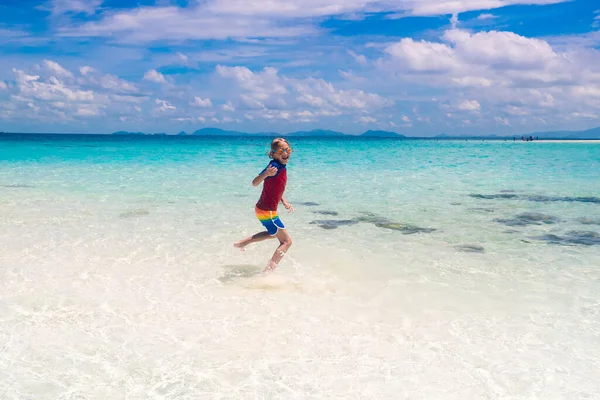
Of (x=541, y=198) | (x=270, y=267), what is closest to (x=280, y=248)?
(x=270, y=267)

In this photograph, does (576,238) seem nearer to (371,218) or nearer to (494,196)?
(371,218)

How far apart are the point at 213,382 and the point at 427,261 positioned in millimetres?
5213

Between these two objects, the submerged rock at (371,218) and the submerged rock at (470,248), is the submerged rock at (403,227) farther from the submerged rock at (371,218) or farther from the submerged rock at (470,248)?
the submerged rock at (470,248)

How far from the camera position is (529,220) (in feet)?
41.5

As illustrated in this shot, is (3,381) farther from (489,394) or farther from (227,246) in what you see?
(227,246)

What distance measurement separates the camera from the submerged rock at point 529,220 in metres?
12.3

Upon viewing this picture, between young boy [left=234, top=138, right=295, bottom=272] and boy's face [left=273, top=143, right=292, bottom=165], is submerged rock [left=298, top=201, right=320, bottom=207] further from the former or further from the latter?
boy's face [left=273, top=143, right=292, bottom=165]

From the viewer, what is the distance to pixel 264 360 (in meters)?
4.89

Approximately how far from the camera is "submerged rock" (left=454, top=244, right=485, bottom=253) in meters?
9.43

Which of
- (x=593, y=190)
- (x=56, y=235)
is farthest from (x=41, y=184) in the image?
(x=593, y=190)

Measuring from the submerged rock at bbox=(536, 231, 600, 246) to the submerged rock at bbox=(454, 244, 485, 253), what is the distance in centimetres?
170

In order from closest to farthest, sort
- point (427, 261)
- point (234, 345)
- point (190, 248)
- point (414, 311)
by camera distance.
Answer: point (234, 345)
point (414, 311)
point (427, 261)
point (190, 248)

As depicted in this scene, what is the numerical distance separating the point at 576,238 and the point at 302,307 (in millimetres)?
7277

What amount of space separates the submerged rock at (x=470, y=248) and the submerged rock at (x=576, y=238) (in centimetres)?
170
